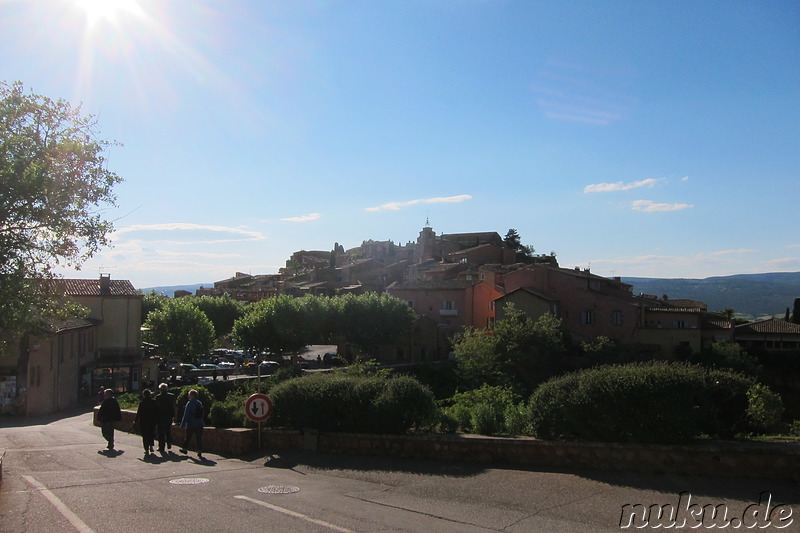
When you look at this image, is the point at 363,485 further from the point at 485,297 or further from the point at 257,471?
the point at 485,297

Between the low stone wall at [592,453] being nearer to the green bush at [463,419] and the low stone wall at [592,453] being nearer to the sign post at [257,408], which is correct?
the sign post at [257,408]

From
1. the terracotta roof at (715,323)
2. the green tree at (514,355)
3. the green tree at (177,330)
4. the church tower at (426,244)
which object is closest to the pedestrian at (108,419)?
the green tree at (514,355)

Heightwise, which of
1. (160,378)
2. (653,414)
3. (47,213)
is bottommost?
(160,378)

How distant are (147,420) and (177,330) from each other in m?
45.6

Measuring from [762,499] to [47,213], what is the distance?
13256 millimetres

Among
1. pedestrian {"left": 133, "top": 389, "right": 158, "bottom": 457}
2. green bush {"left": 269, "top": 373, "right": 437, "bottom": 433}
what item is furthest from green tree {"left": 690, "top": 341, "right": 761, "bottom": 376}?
pedestrian {"left": 133, "top": 389, "right": 158, "bottom": 457}

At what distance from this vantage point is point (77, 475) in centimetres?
1159

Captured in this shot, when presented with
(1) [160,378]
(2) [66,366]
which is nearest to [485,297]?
(1) [160,378]

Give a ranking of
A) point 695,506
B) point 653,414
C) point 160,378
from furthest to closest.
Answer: point 160,378, point 653,414, point 695,506

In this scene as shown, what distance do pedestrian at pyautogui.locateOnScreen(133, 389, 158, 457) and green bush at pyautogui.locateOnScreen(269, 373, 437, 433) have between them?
8.88 ft

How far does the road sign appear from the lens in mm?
13758

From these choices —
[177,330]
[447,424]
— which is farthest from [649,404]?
[177,330]

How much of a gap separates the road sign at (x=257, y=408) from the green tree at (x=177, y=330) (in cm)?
4685

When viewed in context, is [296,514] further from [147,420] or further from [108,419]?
[108,419]
